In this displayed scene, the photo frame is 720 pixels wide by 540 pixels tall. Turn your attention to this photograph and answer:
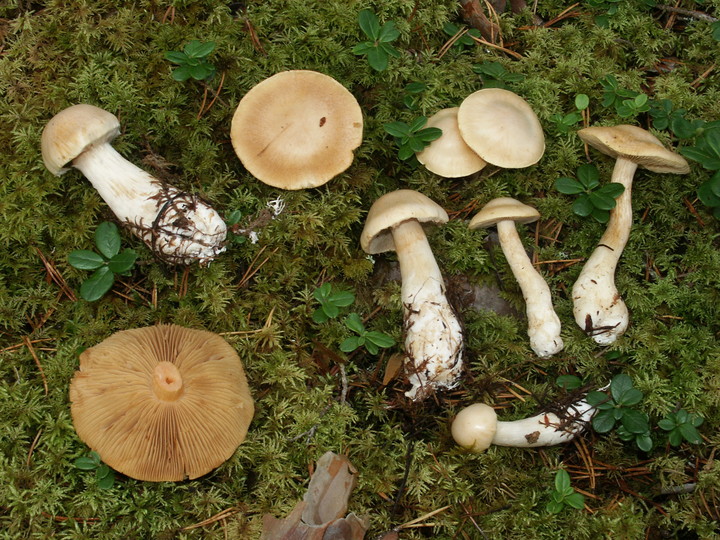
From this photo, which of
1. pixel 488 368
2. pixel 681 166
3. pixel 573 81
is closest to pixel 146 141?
pixel 488 368

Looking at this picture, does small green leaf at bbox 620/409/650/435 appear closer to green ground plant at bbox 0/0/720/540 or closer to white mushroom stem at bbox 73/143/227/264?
green ground plant at bbox 0/0/720/540

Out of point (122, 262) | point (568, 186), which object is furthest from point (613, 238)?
point (122, 262)

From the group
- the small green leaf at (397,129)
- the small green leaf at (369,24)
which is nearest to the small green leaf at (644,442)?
the small green leaf at (397,129)

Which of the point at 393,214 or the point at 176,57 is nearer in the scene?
the point at 393,214

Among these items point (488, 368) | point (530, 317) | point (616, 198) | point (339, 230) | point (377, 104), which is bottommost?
point (488, 368)

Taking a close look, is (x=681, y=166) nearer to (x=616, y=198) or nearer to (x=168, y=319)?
(x=616, y=198)

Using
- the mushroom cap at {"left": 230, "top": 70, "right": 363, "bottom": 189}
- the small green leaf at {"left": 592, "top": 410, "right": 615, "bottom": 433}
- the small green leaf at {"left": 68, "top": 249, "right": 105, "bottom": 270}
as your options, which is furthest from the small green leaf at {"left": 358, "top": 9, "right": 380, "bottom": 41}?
the small green leaf at {"left": 592, "top": 410, "right": 615, "bottom": 433}

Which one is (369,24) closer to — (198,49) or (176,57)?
(198,49)
